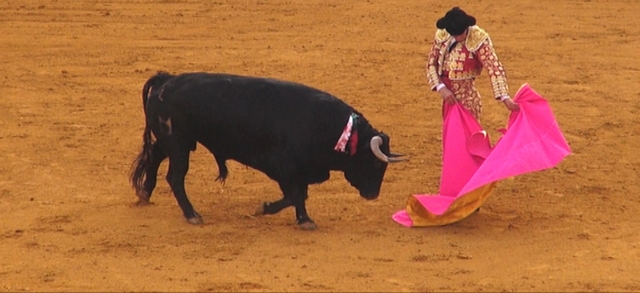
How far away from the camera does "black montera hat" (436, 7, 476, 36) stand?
8.39 metres

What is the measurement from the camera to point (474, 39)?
8531 mm

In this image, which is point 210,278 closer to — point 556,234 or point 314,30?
point 556,234

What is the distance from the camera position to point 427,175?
33.0ft

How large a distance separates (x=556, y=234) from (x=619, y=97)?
14.1ft

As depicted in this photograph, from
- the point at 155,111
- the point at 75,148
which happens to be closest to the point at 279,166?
the point at 155,111

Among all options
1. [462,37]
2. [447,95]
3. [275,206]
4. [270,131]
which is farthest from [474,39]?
[275,206]

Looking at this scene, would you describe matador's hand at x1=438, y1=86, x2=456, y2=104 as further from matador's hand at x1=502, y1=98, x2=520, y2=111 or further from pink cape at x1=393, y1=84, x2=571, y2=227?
matador's hand at x1=502, y1=98, x2=520, y2=111

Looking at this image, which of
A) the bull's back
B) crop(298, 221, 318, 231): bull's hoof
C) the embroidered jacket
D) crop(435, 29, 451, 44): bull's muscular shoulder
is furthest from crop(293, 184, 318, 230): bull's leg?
crop(435, 29, 451, 44): bull's muscular shoulder

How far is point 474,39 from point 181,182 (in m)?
2.27

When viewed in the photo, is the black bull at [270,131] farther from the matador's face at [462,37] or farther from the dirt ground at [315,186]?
the matador's face at [462,37]

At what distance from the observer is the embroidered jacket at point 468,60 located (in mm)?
8484

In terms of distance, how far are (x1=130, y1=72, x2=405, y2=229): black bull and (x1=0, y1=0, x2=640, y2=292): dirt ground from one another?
1.22ft

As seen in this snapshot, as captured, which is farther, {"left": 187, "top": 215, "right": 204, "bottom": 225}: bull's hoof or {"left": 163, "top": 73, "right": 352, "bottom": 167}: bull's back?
{"left": 187, "top": 215, "right": 204, "bottom": 225}: bull's hoof

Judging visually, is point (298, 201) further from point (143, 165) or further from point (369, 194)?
point (143, 165)
